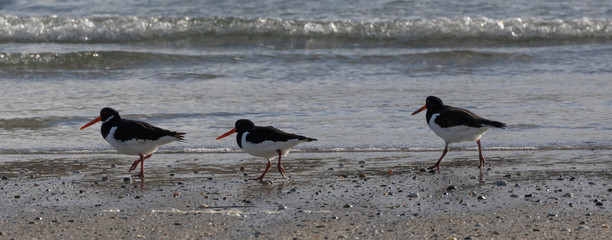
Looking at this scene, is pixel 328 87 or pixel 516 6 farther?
pixel 516 6

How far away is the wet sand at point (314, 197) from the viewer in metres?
4.89

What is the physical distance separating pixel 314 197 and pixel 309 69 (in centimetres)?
696

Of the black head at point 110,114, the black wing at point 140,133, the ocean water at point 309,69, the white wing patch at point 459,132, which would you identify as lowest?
the ocean water at point 309,69

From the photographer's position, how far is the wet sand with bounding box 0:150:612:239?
489 cm

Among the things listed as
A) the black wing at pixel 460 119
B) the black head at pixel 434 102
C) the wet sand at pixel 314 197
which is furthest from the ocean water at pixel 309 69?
the black wing at pixel 460 119

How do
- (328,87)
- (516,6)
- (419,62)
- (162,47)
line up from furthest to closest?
(516,6)
(162,47)
(419,62)
(328,87)

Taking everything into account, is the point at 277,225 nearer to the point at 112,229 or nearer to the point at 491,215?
the point at 112,229

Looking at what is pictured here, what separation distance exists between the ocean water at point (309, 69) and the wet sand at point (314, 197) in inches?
22.5

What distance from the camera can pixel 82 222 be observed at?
5.09 meters

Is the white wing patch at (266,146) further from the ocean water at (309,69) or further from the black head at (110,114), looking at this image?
the black head at (110,114)

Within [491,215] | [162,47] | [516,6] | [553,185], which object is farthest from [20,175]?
[516,6]

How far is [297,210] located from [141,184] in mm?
1502

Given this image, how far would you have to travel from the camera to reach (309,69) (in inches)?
496

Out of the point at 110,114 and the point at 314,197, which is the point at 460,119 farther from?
the point at 110,114
